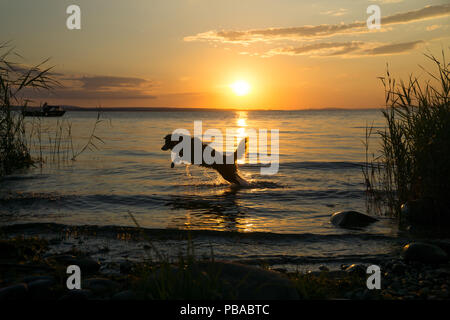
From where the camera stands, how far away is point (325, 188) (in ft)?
46.0

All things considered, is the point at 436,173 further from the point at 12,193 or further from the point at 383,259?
the point at 12,193

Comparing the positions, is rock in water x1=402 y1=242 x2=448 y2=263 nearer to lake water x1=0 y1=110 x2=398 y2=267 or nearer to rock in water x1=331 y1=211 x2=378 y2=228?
lake water x1=0 y1=110 x2=398 y2=267

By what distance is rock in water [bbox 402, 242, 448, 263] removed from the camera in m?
6.00

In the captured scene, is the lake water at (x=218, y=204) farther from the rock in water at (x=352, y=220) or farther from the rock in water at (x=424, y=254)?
the rock in water at (x=424, y=254)

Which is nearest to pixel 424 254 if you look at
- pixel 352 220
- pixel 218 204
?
pixel 352 220

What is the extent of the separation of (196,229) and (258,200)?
415cm

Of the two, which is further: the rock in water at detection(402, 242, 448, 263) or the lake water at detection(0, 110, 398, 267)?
the lake water at detection(0, 110, 398, 267)

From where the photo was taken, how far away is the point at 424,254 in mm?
6082

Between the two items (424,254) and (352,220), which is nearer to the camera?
(424,254)

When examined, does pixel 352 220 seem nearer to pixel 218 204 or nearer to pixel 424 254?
pixel 424 254

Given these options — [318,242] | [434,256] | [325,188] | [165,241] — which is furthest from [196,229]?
[325,188]

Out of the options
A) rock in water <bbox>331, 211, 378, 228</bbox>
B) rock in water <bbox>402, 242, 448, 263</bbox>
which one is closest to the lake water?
rock in water <bbox>331, 211, 378, 228</bbox>

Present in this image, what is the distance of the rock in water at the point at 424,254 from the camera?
600cm

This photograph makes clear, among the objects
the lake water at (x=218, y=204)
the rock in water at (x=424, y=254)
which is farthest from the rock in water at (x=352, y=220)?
the rock in water at (x=424, y=254)
